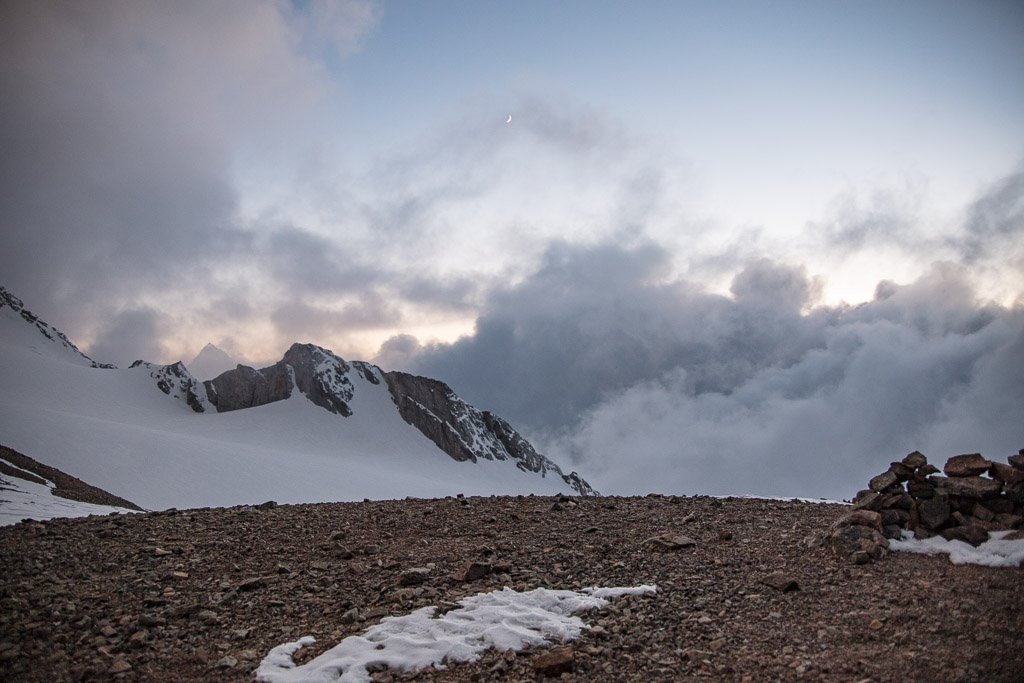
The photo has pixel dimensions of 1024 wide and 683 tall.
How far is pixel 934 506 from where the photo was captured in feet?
37.3

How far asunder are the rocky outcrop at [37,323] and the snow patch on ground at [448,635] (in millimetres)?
153213

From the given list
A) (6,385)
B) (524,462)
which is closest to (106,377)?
(6,385)

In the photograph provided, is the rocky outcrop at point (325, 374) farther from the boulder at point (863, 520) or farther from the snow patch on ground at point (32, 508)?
the boulder at point (863, 520)

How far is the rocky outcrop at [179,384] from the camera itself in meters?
114

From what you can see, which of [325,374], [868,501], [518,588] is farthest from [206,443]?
[868,501]

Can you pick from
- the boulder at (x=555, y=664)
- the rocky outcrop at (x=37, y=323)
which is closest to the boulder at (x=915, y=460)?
the boulder at (x=555, y=664)

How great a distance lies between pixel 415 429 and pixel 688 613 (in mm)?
112900

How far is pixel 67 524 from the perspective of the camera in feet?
46.7

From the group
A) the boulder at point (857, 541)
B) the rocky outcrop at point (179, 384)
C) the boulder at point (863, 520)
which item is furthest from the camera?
the rocky outcrop at point (179, 384)

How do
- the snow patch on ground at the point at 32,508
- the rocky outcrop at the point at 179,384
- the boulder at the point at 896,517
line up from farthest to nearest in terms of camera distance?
the rocky outcrop at the point at 179,384
the snow patch on ground at the point at 32,508
the boulder at the point at 896,517

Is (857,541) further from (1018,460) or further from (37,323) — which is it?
(37,323)

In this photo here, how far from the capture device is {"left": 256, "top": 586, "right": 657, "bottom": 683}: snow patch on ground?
7.79 metres

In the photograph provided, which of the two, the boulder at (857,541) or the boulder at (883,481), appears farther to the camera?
the boulder at (883,481)

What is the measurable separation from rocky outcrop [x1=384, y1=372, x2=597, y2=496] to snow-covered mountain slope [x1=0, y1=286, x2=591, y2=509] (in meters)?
1.55
